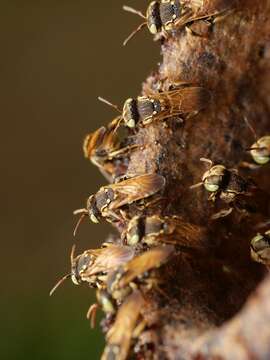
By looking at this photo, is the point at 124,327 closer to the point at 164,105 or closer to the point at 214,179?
the point at 214,179

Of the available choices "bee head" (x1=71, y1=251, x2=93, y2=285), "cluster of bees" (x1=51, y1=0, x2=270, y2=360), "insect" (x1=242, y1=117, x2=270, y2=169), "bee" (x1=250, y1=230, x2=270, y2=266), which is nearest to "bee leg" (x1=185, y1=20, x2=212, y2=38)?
"cluster of bees" (x1=51, y1=0, x2=270, y2=360)

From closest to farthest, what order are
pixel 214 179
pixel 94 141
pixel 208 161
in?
pixel 214 179, pixel 208 161, pixel 94 141

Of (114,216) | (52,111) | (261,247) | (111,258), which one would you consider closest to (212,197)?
(261,247)

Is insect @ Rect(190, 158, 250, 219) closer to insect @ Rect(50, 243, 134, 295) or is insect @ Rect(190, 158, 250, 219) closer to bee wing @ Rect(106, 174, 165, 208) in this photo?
bee wing @ Rect(106, 174, 165, 208)

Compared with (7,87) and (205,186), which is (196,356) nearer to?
(205,186)

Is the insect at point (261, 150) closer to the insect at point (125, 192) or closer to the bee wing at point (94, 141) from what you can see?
the insect at point (125, 192)

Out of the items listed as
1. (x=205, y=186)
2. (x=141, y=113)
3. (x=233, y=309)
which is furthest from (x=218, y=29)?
(x=233, y=309)

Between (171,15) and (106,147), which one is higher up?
(171,15)
